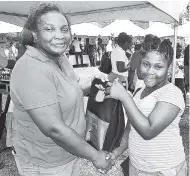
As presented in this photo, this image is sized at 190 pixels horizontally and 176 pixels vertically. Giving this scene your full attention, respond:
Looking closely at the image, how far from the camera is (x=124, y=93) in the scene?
5.29 feet

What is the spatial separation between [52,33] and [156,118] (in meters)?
0.70

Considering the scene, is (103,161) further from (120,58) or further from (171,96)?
(120,58)

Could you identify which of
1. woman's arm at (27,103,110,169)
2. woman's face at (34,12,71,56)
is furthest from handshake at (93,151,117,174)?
woman's face at (34,12,71,56)

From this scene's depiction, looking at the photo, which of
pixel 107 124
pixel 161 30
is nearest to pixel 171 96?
pixel 107 124

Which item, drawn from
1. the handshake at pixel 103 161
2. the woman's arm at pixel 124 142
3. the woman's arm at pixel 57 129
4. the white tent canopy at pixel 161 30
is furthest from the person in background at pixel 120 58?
the white tent canopy at pixel 161 30

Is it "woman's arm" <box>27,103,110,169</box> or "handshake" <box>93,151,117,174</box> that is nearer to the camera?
"woman's arm" <box>27,103,110,169</box>

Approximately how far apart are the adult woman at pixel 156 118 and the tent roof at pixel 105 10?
2484 millimetres

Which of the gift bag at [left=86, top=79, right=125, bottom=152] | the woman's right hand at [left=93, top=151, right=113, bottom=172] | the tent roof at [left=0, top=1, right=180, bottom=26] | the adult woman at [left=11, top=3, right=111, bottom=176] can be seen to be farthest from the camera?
the tent roof at [left=0, top=1, right=180, bottom=26]

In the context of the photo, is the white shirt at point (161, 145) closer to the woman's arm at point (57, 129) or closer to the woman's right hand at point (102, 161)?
the woman's right hand at point (102, 161)

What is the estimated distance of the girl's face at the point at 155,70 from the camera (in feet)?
5.59

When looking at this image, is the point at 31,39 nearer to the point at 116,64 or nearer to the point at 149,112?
the point at 149,112

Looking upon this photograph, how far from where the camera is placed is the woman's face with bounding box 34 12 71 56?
1598 millimetres

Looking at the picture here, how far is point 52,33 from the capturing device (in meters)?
1.60

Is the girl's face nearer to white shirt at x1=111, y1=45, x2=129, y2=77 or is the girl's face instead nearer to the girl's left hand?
the girl's left hand
